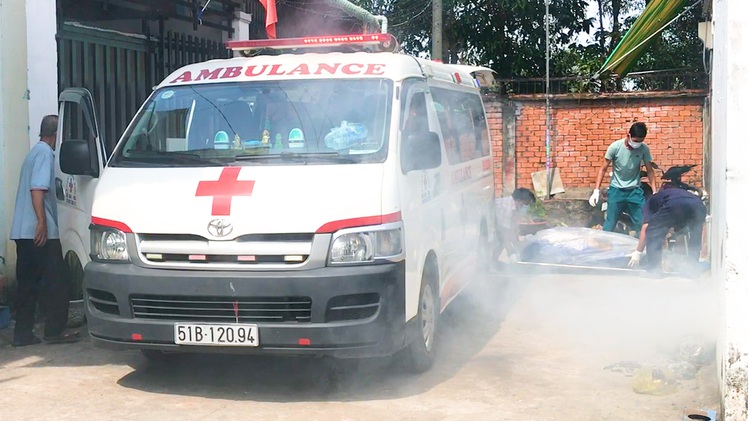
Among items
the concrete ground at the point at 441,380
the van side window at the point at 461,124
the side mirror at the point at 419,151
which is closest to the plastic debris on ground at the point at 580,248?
the van side window at the point at 461,124

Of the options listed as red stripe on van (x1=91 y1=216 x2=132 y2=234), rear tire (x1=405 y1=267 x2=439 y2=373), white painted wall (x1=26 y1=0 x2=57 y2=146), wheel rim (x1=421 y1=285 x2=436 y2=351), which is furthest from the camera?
white painted wall (x1=26 y1=0 x2=57 y2=146)

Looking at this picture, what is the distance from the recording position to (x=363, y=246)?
519 cm

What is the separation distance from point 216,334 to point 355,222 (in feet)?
3.40

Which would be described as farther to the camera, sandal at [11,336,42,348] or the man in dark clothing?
the man in dark clothing

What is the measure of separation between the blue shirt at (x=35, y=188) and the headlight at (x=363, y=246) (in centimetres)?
285

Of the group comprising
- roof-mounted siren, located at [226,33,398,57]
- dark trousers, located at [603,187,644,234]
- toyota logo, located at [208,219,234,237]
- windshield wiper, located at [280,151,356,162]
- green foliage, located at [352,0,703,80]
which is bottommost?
dark trousers, located at [603,187,644,234]

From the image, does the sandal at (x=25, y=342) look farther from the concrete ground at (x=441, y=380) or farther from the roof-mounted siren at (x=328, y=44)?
the roof-mounted siren at (x=328, y=44)

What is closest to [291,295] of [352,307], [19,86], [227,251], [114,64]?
[352,307]

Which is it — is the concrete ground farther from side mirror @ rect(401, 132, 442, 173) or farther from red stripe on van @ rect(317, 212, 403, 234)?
side mirror @ rect(401, 132, 442, 173)

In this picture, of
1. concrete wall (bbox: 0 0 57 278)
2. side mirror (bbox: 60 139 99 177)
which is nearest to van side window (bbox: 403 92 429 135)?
side mirror (bbox: 60 139 99 177)

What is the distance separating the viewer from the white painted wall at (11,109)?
8.01 m

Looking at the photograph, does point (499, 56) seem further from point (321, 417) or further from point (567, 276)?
point (321, 417)

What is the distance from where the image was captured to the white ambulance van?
5.13 meters

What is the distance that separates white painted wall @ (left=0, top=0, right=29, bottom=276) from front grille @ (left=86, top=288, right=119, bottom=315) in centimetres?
294
